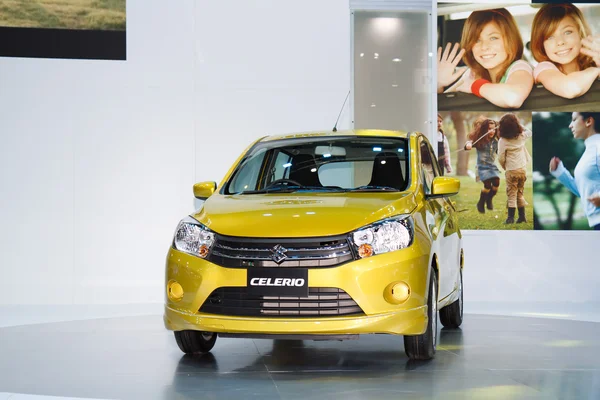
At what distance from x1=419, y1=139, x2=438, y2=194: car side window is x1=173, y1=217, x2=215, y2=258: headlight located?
70.6 inches

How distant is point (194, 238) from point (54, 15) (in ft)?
21.1

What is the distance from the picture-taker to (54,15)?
11461mm

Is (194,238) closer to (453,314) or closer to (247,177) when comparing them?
(247,177)

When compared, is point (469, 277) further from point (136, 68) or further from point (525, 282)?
point (136, 68)

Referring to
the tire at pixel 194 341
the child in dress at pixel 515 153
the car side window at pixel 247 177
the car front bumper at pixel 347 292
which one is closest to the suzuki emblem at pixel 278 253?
the car front bumper at pixel 347 292

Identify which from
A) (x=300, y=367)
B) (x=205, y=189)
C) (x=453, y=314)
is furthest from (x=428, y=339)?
(x=453, y=314)

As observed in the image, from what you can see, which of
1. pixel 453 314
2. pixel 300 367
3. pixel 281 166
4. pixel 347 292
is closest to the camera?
pixel 347 292

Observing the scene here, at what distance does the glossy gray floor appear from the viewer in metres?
5.38

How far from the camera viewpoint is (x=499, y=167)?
12.4m

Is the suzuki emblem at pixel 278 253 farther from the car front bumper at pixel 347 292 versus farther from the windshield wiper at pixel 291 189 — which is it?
the windshield wiper at pixel 291 189

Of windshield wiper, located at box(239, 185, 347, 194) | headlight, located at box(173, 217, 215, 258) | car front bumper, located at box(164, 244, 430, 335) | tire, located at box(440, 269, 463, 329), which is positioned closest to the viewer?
car front bumper, located at box(164, 244, 430, 335)

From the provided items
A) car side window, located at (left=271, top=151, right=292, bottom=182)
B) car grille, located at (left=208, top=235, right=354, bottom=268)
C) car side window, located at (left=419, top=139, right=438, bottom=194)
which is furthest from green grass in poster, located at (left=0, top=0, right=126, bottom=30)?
car grille, located at (left=208, top=235, right=354, bottom=268)

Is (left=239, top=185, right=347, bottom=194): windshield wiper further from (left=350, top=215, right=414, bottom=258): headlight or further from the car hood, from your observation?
(left=350, top=215, right=414, bottom=258): headlight

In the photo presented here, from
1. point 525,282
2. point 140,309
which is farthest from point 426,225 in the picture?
point 525,282
